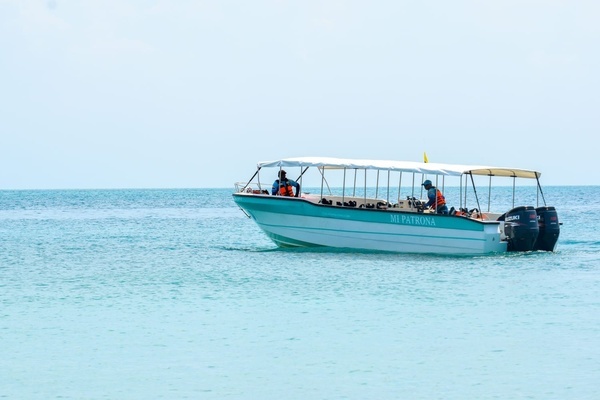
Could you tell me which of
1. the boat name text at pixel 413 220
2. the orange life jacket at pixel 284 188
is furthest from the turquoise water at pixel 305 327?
the orange life jacket at pixel 284 188

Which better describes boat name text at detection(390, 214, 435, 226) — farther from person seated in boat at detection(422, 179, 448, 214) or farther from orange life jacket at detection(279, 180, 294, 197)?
orange life jacket at detection(279, 180, 294, 197)

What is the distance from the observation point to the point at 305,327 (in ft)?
56.4

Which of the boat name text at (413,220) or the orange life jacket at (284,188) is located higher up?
the orange life jacket at (284,188)

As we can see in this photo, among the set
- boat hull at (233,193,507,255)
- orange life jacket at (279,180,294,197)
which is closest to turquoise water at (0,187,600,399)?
boat hull at (233,193,507,255)

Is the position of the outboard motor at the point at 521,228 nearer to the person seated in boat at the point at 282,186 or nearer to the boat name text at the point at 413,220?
the boat name text at the point at 413,220

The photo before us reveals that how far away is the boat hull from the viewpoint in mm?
26359

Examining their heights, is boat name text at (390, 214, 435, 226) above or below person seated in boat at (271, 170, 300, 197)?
below

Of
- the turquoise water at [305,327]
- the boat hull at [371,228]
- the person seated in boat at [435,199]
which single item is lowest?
the turquoise water at [305,327]

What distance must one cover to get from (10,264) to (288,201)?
834 cm

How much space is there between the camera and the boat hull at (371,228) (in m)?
26.4

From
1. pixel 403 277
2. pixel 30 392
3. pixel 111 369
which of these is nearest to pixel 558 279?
pixel 403 277

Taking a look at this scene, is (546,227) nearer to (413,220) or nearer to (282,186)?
(413,220)

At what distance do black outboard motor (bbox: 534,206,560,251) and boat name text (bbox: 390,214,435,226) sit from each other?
2.99 m

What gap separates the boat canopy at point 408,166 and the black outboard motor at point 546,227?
1445mm
